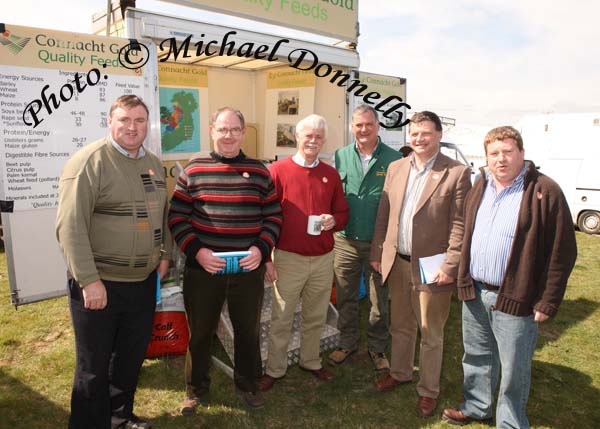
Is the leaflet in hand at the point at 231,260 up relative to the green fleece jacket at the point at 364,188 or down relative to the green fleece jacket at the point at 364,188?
down

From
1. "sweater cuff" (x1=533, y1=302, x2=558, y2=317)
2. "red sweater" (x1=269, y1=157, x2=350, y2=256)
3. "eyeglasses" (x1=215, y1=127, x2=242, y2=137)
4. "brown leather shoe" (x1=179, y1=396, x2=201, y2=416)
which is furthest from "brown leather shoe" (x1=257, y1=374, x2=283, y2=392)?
"sweater cuff" (x1=533, y1=302, x2=558, y2=317)

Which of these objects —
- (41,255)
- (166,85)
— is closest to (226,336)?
(41,255)

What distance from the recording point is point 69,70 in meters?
3.24

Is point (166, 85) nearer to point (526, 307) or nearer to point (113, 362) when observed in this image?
point (113, 362)

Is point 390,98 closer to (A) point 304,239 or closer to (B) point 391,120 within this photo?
(B) point 391,120

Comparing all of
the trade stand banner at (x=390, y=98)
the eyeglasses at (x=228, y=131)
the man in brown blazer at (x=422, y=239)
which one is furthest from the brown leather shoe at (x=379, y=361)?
the trade stand banner at (x=390, y=98)

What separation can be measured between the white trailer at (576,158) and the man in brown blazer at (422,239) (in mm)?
9476

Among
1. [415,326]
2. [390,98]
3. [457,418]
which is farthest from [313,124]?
[390,98]

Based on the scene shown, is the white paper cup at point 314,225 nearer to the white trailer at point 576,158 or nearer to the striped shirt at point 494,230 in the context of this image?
the striped shirt at point 494,230

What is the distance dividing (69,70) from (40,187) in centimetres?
91

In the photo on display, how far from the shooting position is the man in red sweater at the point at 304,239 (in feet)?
10.4

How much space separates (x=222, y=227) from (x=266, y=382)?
1.45m

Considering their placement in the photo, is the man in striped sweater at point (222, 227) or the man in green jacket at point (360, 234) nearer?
the man in striped sweater at point (222, 227)

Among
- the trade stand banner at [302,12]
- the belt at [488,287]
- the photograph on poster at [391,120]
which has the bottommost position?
the belt at [488,287]
